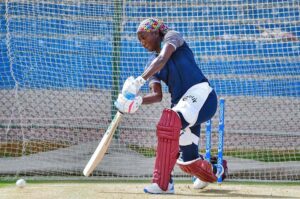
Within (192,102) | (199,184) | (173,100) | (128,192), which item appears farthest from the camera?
(199,184)

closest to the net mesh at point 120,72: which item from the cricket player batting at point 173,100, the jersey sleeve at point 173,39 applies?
the cricket player batting at point 173,100

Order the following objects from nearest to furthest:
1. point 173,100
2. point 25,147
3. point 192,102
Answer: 1. point 192,102
2. point 173,100
3. point 25,147

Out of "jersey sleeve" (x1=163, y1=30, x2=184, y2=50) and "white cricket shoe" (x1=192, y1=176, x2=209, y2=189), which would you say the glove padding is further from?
"white cricket shoe" (x1=192, y1=176, x2=209, y2=189)

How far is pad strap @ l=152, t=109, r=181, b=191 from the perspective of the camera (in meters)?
4.87

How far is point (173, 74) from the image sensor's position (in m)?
5.26

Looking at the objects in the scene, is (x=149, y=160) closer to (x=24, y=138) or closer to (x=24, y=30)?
(x=24, y=138)

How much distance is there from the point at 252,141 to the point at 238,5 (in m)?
1.71

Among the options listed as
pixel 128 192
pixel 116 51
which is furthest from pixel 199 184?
pixel 116 51

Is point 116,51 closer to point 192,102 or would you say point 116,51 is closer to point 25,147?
point 25,147

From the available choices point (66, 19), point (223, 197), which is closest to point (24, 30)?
point (66, 19)

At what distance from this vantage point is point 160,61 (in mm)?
4930

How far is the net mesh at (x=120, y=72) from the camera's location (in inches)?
303

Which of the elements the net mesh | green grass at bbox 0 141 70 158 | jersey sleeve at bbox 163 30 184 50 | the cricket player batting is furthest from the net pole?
jersey sleeve at bbox 163 30 184 50

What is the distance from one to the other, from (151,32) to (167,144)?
3.08 feet
